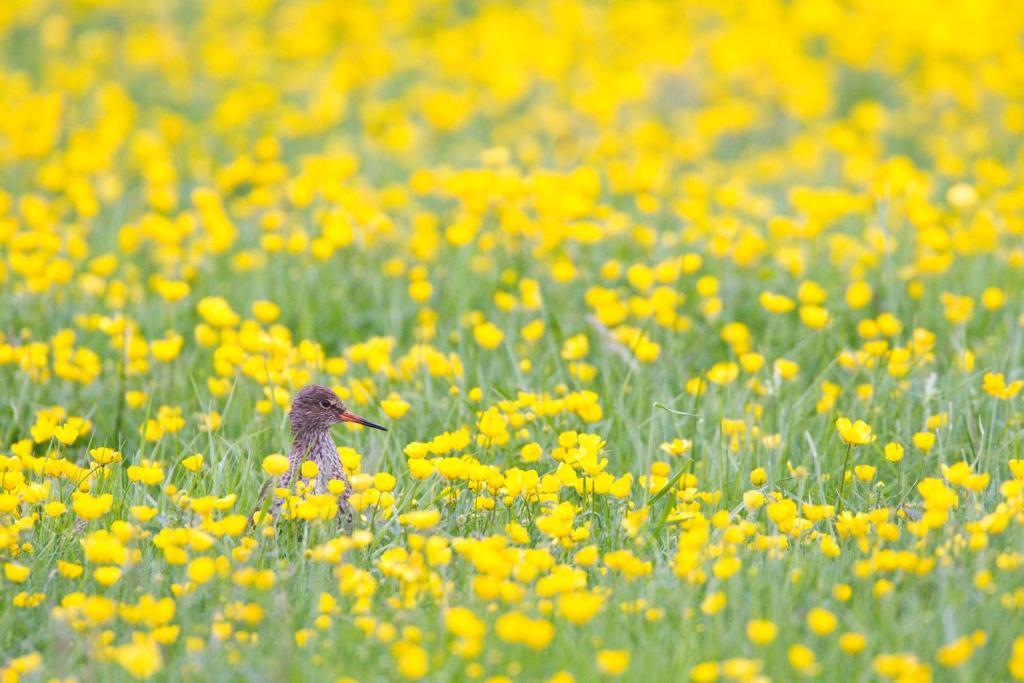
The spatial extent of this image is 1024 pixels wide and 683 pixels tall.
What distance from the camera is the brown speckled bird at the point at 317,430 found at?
12.2 feet

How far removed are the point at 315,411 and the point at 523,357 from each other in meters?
1.26

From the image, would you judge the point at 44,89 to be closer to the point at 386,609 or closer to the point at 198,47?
the point at 198,47

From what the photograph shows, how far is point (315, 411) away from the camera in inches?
151

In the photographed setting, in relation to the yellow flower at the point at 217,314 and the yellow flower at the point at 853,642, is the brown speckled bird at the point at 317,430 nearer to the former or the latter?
the yellow flower at the point at 217,314

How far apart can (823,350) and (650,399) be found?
840 mm

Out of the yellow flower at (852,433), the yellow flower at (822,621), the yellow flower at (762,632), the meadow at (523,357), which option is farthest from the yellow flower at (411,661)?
the yellow flower at (852,433)

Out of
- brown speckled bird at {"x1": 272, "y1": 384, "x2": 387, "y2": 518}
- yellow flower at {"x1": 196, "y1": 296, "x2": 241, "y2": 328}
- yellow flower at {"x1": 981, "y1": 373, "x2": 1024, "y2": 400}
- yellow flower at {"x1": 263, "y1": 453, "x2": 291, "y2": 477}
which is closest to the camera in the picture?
yellow flower at {"x1": 263, "y1": 453, "x2": 291, "y2": 477}

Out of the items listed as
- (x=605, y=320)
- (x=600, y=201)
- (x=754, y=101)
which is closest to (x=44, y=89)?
(x=600, y=201)

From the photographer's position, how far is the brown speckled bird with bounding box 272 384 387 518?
3728mm

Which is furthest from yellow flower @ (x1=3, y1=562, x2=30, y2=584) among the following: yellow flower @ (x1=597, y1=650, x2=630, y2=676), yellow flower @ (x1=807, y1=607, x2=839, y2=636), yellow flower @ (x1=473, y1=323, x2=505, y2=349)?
yellow flower @ (x1=473, y1=323, x2=505, y2=349)

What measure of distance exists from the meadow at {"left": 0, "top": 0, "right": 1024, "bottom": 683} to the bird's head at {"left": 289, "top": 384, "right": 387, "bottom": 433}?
0.30 ft

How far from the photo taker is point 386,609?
318 cm

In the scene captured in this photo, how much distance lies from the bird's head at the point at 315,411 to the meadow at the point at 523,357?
0.09 meters

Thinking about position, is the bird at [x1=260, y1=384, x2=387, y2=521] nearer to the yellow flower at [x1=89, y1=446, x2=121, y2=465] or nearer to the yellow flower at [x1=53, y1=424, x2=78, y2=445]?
the yellow flower at [x1=89, y1=446, x2=121, y2=465]
